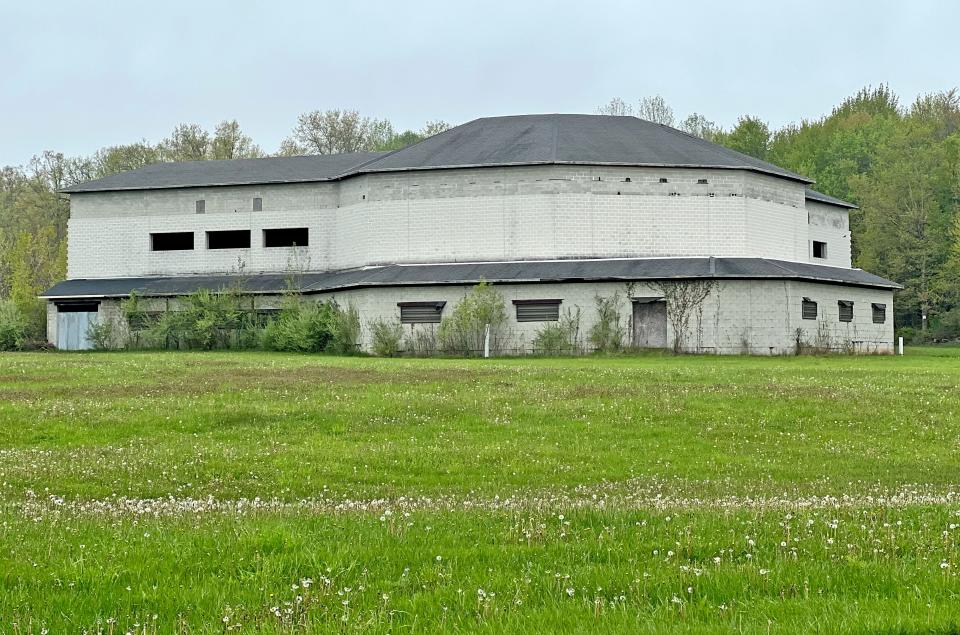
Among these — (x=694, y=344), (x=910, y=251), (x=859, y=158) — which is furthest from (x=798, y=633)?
(x=859, y=158)

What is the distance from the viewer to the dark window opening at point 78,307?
59938 millimetres

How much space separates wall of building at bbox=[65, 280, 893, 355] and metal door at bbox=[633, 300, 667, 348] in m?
0.37

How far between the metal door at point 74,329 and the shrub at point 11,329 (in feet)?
6.31

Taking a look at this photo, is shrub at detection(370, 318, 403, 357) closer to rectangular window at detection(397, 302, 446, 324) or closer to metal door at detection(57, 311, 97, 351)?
rectangular window at detection(397, 302, 446, 324)

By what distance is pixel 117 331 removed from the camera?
59000mm

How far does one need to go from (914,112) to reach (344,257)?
7635 cm

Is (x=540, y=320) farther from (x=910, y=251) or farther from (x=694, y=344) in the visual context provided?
(x=910, y=251)

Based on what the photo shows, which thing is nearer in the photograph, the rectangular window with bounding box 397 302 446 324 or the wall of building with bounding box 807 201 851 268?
the rectangular window with bounding box 397 302 446 324

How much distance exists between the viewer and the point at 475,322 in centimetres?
5131

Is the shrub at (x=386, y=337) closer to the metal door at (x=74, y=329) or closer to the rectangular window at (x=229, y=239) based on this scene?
the rectangular window at (x=229, y=239)

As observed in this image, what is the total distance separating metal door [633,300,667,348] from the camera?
5075cm

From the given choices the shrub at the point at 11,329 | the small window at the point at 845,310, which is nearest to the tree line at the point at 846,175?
the shrub at the point at 11,329

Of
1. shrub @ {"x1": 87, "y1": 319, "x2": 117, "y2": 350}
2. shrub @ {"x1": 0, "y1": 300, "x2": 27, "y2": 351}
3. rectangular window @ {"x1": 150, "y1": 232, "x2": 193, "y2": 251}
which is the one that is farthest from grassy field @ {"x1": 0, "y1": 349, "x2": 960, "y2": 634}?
rectangular window @ {"x1": 150, "y1": 232, "x2": 193, "y2": 251}

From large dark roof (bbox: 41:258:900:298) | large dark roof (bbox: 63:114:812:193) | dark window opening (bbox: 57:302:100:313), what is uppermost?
large dark roof (bbox: 63:114:812:193)
